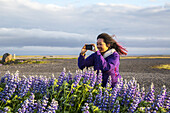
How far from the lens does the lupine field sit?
3742 mm

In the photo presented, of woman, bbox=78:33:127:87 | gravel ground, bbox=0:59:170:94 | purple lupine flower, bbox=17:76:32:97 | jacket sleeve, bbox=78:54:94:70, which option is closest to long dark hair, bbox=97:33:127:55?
woman, bbox=78:33:127:87

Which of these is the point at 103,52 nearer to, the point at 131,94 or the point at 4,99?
the point at 131,94

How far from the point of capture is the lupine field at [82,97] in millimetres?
3742

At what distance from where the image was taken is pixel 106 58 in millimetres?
5801

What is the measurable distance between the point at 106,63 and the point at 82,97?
1.41m

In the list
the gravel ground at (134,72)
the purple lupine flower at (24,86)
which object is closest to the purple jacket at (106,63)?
the purple lupine flower at (24,86)

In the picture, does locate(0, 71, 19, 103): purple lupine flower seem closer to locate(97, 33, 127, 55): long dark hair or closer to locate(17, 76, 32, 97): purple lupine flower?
locate(17, 76, 32, 97): purple lupine flower

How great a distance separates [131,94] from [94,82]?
33.8 inches

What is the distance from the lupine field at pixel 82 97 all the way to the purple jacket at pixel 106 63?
53 centimetres

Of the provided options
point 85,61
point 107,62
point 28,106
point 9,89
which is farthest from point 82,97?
point 85,61

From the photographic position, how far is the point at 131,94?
165 inches

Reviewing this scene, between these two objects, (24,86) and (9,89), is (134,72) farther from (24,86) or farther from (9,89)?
(9,89)

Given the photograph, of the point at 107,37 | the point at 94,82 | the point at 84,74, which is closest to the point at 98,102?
the point at 94,82

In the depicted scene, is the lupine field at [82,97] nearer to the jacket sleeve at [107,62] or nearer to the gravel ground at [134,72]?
the jacket sleeve at [107,62]
